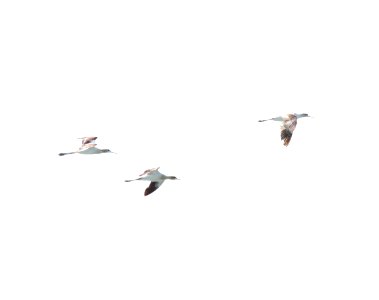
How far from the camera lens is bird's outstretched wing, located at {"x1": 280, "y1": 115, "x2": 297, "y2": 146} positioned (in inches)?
2062

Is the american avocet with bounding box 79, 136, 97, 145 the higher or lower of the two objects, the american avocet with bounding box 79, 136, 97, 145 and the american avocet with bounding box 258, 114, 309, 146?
the lower

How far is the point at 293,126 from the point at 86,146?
11.5 metres

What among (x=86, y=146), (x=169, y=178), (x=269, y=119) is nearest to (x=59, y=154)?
(x=86, y=146)

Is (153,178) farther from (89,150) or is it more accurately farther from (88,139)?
(88,139)

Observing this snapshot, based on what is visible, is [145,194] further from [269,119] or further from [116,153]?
[269,119]

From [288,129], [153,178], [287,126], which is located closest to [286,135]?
[288,129]

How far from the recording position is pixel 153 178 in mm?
50688

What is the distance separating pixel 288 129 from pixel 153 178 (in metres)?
8.19

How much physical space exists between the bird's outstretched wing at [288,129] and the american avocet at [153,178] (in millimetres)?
6465

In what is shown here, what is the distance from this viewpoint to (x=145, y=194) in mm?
50688

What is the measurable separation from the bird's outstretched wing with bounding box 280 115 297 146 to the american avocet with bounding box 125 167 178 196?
646 centimetres

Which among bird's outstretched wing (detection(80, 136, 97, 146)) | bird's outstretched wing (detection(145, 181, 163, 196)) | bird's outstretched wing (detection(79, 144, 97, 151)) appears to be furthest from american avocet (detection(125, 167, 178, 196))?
bird's outstretched wing (detection(80, 136, 97, 146))

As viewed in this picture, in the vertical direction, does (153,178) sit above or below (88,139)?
below

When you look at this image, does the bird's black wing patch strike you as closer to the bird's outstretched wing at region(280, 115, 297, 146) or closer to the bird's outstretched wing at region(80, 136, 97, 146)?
the bird's outstretched wing at region(280, 115, 297, 146)
